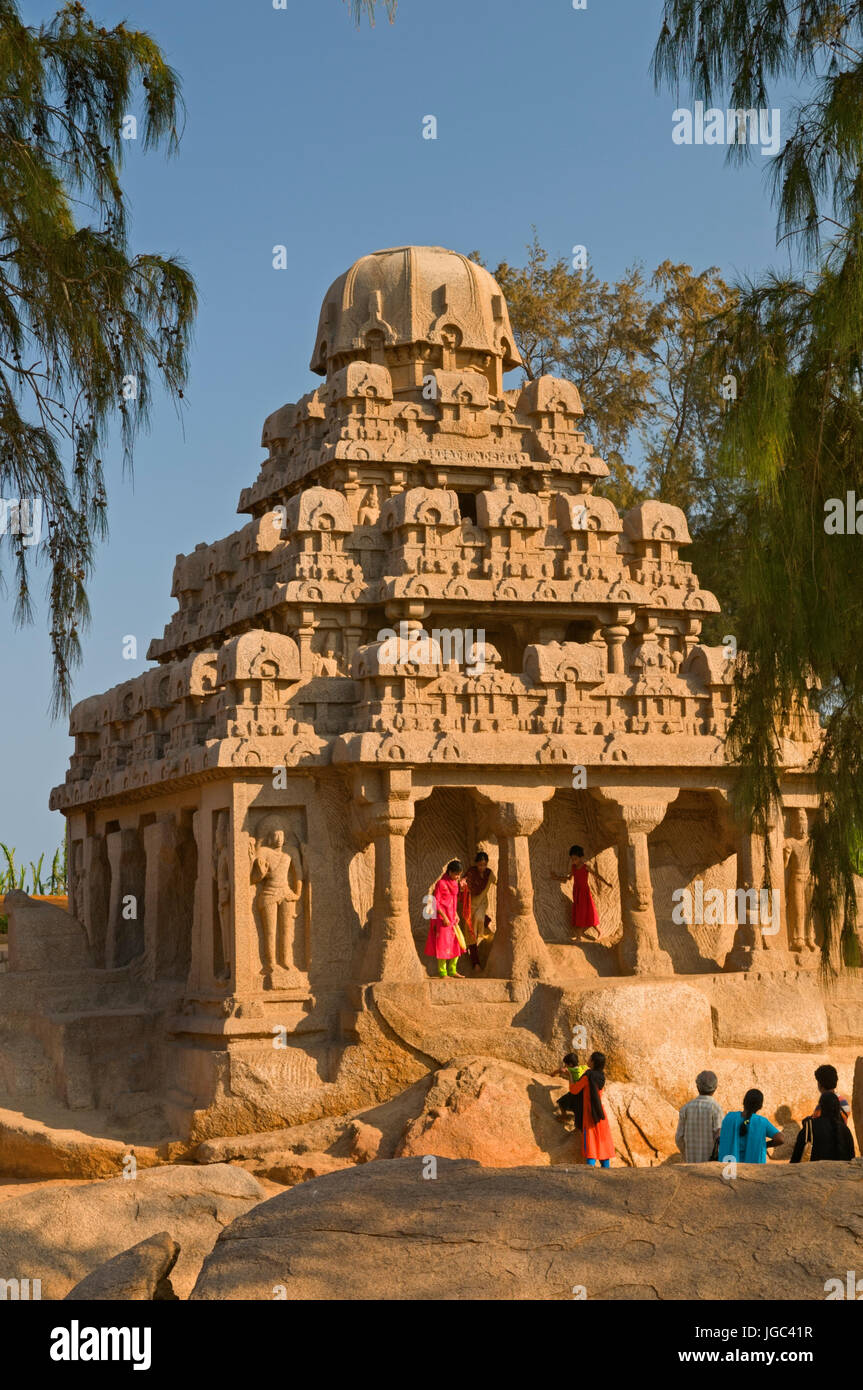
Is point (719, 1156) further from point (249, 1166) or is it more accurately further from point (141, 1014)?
point (141, 1014)

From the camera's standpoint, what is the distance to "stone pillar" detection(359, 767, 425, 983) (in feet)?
54.1

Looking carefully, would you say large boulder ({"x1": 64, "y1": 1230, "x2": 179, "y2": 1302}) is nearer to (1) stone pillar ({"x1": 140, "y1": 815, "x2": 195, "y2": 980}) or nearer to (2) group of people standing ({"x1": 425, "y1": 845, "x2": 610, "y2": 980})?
(2) group of people standing ({"x1": 425, "y1": 845, "x2": 610, "y2": 980})

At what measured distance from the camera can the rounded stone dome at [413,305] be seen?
20875 mm

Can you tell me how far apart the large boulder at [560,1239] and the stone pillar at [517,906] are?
9.23 meters

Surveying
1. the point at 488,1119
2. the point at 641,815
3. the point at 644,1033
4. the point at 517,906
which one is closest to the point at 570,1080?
the point at 644,1033

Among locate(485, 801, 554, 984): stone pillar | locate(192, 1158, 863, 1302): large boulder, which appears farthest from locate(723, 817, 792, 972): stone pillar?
locate(192, 1158, 863, 1302): large boulder

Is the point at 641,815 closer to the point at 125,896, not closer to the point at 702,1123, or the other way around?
the point at 702,1123

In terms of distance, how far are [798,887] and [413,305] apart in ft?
29.0

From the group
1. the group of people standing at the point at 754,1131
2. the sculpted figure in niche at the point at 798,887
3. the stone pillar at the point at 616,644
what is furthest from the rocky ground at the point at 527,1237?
the stone pillar at the point at 616,644

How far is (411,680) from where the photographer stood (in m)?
16.9

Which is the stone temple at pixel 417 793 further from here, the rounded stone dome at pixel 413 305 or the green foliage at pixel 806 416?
the green foliage at pixel 806 416

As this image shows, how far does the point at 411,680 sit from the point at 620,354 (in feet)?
57.6

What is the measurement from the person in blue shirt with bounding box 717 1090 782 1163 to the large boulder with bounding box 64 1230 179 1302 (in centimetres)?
469

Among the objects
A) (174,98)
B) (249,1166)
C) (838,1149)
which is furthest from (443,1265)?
(249,1166)
